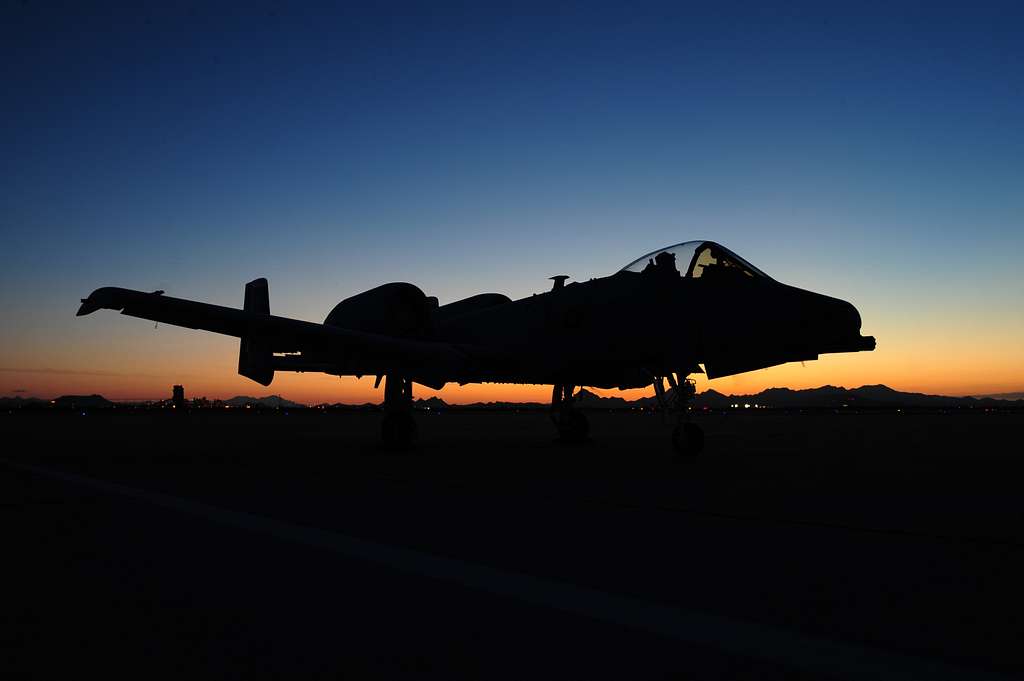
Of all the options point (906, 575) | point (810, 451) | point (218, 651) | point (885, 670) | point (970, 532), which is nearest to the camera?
point (885, 670)

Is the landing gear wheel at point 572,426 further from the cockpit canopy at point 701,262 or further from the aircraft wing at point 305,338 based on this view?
the cockpit canopy at point 701,262

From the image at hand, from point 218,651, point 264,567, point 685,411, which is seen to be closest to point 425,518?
point 264,567

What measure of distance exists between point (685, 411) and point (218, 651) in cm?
954

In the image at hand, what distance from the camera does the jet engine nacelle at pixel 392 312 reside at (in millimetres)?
15805

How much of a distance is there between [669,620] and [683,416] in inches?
343

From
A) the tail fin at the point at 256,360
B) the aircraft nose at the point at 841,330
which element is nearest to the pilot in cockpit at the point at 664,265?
the aircraft nose at the point at 841,330

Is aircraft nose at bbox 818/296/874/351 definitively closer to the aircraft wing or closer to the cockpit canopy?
the cockpit canopy

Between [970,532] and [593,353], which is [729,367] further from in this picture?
[970,532]

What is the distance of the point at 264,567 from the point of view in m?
3.98

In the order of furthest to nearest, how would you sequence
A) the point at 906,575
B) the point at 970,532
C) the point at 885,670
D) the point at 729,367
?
the point at 729,367 < the point at 970,532 < the point at 906,575 < the point at 885,670

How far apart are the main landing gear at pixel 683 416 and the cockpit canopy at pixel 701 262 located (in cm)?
164

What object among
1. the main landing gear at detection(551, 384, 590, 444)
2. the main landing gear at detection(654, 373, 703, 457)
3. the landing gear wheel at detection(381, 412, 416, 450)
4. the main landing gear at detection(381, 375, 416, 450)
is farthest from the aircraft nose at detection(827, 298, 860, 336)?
the landing gear wheel at detection(381, 412, 416, 450)

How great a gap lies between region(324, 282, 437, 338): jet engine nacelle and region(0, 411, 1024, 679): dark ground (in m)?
7.71

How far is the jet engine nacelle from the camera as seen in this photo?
15805mm
